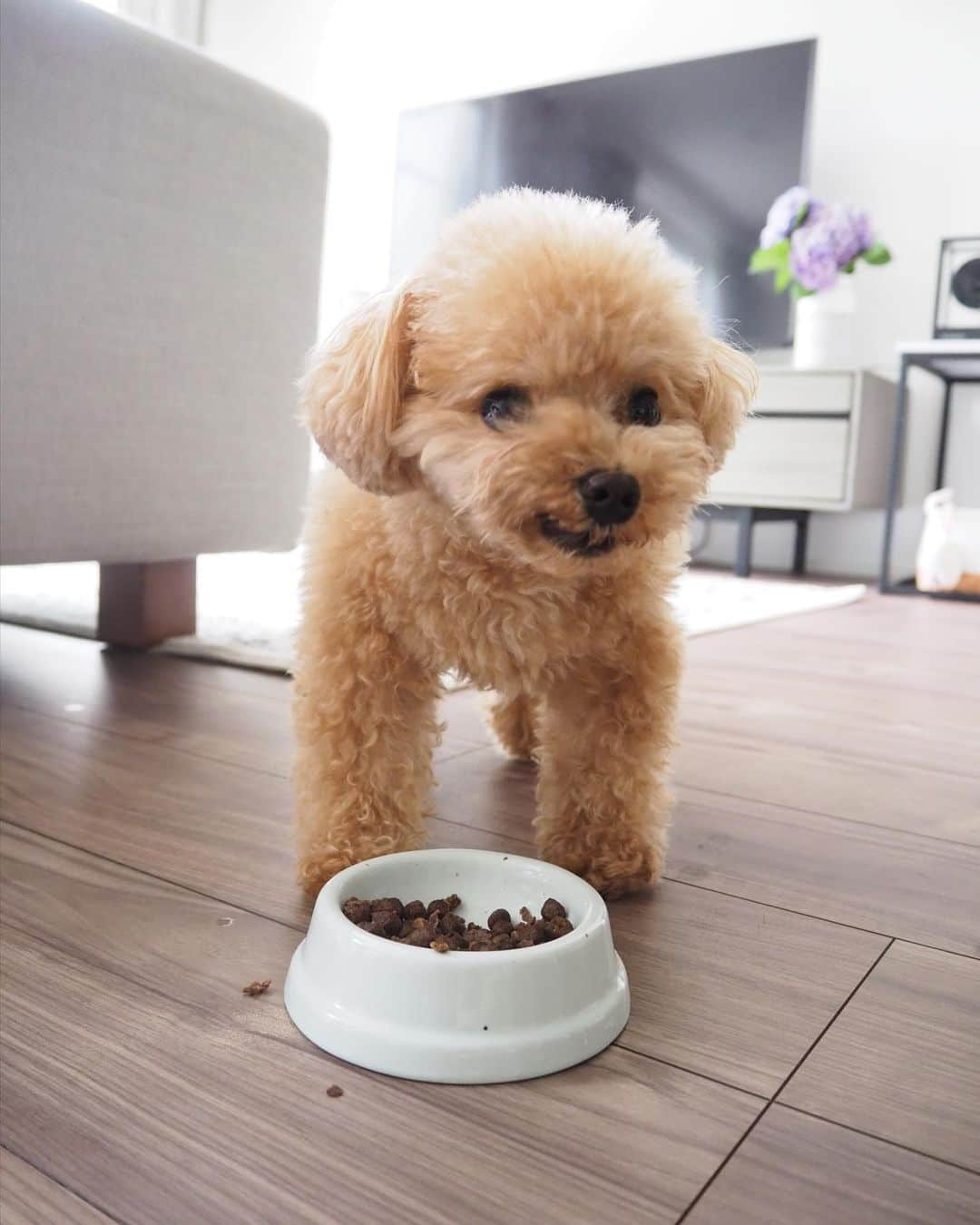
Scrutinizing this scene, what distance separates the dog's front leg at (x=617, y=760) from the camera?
1.00 metres

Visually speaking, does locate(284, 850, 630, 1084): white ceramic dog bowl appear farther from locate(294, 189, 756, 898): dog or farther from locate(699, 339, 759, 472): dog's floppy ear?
locate(699, 339, 759, 472): dog's floppy ear

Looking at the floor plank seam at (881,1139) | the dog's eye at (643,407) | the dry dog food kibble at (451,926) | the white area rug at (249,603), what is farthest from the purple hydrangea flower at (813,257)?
the floor plank seam at (881,1139)

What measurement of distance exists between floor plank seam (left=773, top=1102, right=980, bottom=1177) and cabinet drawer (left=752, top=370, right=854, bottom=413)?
3230mm

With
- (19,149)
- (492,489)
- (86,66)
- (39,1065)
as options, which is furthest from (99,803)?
(86,66)

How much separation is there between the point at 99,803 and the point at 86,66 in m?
0.96

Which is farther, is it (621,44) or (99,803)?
(621,44)

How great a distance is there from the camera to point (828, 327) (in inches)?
148

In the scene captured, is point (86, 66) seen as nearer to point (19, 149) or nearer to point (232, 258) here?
point (19, 149)

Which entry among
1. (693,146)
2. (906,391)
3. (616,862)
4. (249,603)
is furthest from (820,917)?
(693,146)

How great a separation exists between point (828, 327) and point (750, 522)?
0.71 meters

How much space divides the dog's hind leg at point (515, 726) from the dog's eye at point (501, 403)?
1.98ft

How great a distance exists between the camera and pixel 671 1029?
29.1 inches

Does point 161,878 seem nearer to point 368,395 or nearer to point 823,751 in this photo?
point 368,395

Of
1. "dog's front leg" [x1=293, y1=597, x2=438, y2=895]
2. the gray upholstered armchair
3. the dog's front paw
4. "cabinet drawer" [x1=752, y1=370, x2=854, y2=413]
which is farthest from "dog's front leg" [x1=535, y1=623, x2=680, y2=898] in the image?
"cabinet drawer" [x1=752, y1=370, x2=854, y2=413]
